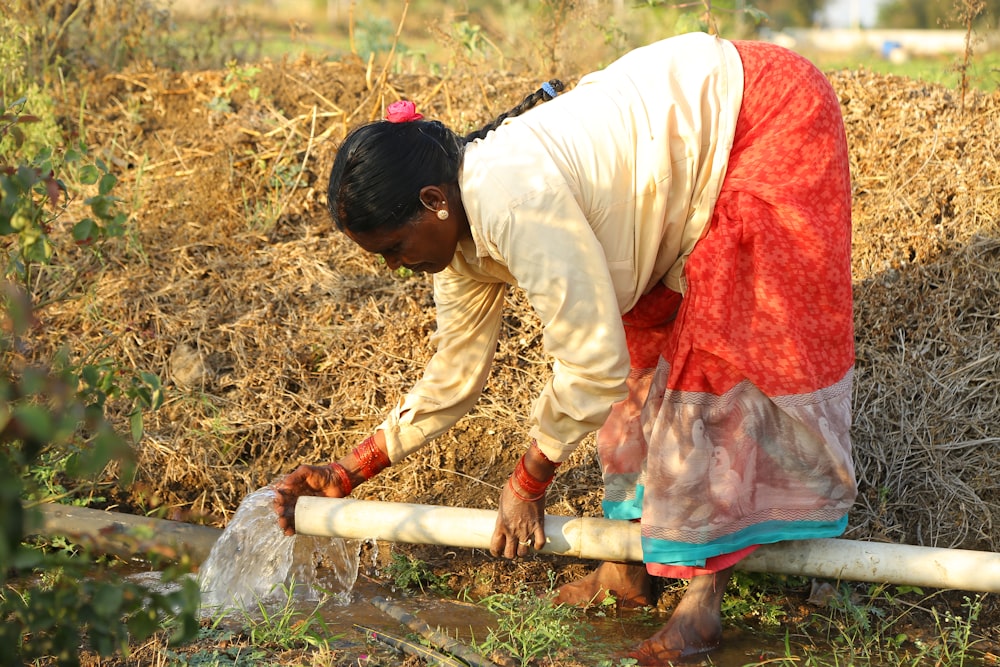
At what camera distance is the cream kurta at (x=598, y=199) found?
7.82ft

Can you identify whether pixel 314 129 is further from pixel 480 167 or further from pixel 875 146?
pixel 480 167

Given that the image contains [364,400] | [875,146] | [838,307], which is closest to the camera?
[838,307]

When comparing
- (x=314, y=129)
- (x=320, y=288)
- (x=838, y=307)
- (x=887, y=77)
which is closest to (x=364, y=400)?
(x=320, y=288)

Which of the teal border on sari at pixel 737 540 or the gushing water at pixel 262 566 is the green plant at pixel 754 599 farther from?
the gushing water at pixel 262 566

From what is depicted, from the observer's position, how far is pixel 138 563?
3.77 metres

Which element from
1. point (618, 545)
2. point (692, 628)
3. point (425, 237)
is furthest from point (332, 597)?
point (425, 237)

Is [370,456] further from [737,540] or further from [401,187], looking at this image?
[737,540]

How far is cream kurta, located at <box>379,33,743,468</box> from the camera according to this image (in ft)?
7.82

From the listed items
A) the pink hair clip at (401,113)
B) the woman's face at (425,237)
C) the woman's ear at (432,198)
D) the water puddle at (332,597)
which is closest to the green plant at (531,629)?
the water puddle at (332,597)

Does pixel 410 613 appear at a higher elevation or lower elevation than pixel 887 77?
lower

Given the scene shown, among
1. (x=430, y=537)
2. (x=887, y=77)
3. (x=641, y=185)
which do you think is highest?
(x=641, y=185)

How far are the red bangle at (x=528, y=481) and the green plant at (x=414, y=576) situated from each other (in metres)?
0.92

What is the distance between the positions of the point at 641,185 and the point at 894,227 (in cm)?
227

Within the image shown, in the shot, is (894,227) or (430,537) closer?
(430,537)
